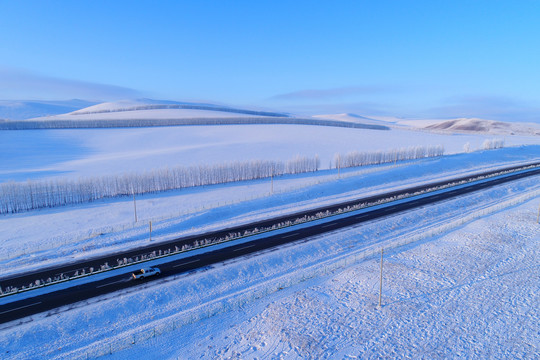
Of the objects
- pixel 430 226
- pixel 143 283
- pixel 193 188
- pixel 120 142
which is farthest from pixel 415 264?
pixel 120 142

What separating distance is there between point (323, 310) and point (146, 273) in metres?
14.1

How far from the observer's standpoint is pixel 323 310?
20.4 meters

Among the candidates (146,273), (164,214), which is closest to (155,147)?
(164,214)

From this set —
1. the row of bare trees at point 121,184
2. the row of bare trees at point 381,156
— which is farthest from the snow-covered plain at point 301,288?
the row of bare trees at point 381,156

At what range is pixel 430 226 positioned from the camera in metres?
36.4

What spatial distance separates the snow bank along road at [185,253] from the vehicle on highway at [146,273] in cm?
61

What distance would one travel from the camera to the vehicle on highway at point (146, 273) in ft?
81.0

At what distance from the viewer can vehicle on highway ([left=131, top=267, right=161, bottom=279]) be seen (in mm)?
24688

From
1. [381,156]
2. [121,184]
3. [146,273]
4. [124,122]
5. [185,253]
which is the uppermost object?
[124,122]

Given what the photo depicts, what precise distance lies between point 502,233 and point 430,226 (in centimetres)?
677

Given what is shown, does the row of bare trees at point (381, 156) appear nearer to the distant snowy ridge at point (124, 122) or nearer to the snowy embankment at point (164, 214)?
the snowy embankment at point (164, 214)

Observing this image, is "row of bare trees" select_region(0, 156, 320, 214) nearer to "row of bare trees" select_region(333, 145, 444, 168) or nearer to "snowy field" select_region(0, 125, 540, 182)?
"snowy field" select_region(0, 125, 540, 182)

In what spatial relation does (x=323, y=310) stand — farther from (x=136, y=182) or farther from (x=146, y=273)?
(x=136, y=182)

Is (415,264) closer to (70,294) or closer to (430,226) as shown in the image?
(430,226)
